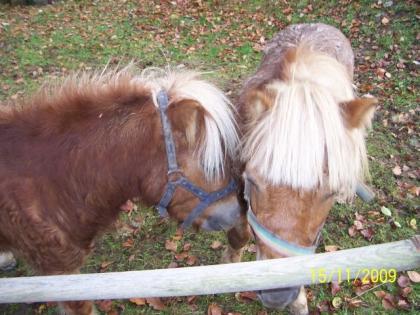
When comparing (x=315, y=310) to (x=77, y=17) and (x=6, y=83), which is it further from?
(x=77, y=17)

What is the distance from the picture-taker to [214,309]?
341 centimetres

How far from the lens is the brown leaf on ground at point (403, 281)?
3443mm

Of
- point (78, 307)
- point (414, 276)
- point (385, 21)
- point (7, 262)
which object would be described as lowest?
point (414, 276)

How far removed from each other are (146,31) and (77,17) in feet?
8.82

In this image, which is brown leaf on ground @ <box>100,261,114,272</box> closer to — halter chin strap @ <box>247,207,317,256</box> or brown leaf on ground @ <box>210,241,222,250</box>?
brown leaf on ground @ <box>210,241,222,250</box>

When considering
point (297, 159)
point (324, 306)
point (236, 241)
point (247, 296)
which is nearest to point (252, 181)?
point (297, 159)

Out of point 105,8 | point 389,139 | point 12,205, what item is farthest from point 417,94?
point 105,8

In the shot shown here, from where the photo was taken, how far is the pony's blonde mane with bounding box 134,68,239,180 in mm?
2152

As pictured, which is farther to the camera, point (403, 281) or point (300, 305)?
point (403, 281)

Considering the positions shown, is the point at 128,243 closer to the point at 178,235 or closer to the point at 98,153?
the point at 178,235

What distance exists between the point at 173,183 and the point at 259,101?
29.3 inches

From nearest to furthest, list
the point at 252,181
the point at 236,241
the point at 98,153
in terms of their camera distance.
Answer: the point at 252,181, the point at 98,153, the point at 236,241

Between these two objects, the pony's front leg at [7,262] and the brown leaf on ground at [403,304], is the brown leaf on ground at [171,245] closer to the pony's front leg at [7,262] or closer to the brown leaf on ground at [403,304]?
the pony's front leg at [7,262]

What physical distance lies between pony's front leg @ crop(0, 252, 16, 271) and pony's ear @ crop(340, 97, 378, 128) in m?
3.69
